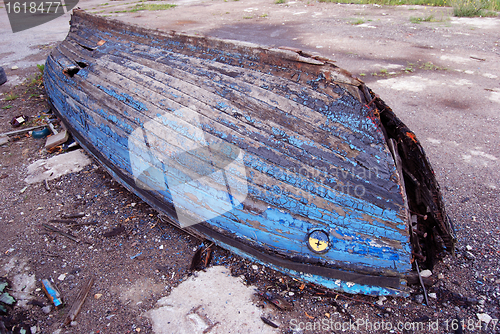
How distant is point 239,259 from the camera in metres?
3.00

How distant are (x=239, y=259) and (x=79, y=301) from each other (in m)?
1.50

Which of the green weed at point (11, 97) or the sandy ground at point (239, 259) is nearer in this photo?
the sandy ground at point (239, 259)

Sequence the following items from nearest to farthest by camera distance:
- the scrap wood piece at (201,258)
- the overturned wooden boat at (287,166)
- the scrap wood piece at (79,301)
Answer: the overturned wooden boat at (287,166) < the scrap wood piece at (79,301) < the scrap wood piece at (201,258)

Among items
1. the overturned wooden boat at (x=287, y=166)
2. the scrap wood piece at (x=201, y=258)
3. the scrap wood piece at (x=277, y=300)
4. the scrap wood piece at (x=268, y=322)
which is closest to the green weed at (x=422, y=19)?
the overturned wooden boat at (x=287, y=166)

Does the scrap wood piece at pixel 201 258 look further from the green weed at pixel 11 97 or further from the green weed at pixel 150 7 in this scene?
the green weed at pixel 150 7

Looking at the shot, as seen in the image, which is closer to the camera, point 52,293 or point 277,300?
point 277,300

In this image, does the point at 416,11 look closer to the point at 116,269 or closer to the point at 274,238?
the point at 274,238

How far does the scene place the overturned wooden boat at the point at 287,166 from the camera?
7.84 ft

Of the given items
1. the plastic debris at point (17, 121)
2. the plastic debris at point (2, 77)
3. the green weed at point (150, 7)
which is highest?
the green weed at point (150, 7)

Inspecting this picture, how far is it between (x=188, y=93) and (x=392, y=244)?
242 cm

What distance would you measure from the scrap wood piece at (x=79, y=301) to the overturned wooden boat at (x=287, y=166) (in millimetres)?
996

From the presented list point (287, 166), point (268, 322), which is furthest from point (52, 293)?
point (287, 166)

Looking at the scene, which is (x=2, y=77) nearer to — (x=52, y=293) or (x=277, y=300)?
(x=52, y=293)

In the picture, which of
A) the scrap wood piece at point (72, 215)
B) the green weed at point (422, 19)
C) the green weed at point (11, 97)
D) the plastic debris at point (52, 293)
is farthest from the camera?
the green weed at point (422, 19)
